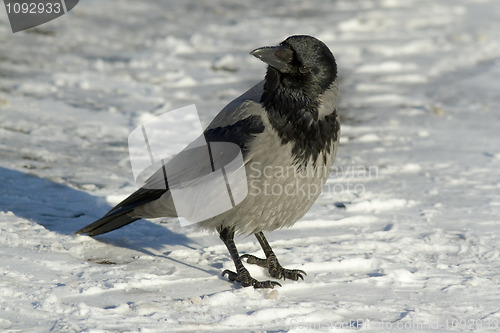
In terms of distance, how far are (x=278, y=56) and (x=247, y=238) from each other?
1.45 m

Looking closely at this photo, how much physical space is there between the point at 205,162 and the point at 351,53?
19.4 ft

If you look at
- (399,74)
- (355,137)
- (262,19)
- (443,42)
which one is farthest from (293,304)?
(262,19)

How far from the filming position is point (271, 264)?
4.13 m

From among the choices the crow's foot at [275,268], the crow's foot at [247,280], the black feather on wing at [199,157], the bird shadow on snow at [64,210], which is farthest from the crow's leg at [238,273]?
the bird shadow on snow at [64,210]

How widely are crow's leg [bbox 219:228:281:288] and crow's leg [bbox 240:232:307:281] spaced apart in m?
0.11

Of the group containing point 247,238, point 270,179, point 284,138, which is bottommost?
point 247,238

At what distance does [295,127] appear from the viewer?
3830mm

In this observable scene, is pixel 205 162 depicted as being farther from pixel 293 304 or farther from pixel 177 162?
pixel 293 304

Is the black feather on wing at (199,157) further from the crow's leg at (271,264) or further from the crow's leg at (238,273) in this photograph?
the crow's leg at (271,264)

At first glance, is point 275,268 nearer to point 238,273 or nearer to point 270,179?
point 238,273

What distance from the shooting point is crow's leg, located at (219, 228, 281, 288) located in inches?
152

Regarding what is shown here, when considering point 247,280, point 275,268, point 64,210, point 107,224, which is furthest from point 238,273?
point 64,210

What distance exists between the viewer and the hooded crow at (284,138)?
379 cm

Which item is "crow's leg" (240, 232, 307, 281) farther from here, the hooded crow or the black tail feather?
the black tail feather
